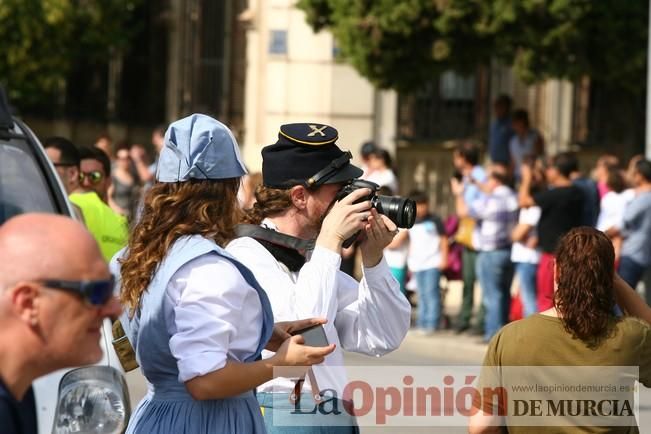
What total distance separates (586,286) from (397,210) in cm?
66

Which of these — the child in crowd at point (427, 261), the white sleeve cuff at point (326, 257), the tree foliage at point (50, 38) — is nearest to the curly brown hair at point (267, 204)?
the white sleeve cuff at point (326, 257)

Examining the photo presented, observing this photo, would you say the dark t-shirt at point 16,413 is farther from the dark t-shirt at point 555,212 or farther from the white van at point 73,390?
the dark t-shirt at point 555,212

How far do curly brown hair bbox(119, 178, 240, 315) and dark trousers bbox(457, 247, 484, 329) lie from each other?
10235mm

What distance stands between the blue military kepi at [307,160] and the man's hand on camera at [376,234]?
0.51 ft

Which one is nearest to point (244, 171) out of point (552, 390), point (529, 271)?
point (552, 390)

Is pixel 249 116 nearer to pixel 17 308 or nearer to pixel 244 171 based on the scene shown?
pixel 244 171

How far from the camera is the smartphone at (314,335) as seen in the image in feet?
14.0

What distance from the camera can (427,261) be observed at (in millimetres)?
14312

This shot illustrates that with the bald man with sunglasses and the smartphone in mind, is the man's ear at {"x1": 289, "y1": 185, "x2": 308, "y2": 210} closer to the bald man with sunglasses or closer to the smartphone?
the smartphone

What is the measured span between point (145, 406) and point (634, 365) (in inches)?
65.1

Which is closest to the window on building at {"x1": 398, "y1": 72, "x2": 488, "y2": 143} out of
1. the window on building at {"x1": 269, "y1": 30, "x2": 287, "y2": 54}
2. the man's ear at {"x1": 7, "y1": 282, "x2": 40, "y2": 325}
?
the window on building at {"x1": 269, "y1": 30, "x2": 287, "y2": 54}

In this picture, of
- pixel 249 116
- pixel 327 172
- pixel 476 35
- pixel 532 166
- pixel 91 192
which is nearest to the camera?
pixel 327 172

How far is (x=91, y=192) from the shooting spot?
8.91m

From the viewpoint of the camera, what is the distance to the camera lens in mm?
4691
